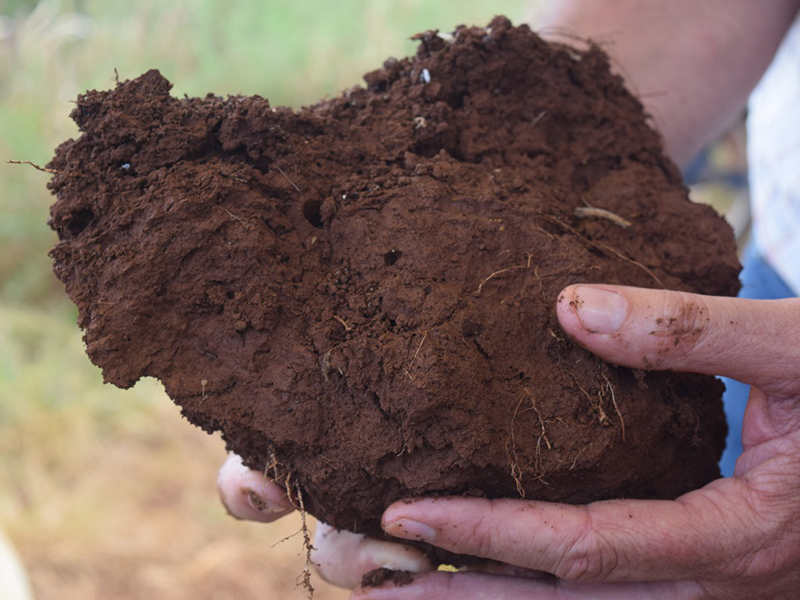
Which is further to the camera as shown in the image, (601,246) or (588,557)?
(601,246)

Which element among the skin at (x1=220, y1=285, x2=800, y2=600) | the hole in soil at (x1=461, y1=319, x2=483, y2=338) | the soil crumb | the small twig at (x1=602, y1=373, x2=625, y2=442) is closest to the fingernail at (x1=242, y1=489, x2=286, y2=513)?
the skin at (x1=220, y1=285, x2=800, y2=600)

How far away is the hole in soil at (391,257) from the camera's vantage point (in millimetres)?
1323

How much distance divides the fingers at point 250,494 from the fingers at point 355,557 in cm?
14

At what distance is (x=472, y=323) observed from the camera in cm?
128

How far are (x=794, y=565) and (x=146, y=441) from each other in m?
3.35

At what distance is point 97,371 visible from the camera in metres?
3.99

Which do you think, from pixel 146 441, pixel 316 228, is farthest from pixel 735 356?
pixel 146 441

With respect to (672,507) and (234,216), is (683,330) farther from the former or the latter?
(234,216)

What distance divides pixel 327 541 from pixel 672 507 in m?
0.88

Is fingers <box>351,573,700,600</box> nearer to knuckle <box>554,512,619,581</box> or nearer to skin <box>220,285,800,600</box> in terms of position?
skin <box>220,285,800,600</box>

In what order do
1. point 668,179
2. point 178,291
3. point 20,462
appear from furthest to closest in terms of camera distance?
point 20,462, point 668,179, point 178,291

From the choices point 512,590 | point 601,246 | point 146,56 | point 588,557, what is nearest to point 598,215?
point 601,246

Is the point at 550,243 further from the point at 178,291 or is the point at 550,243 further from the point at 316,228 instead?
the point at 178,291

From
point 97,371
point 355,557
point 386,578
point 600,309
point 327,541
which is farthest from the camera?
point 97,371
